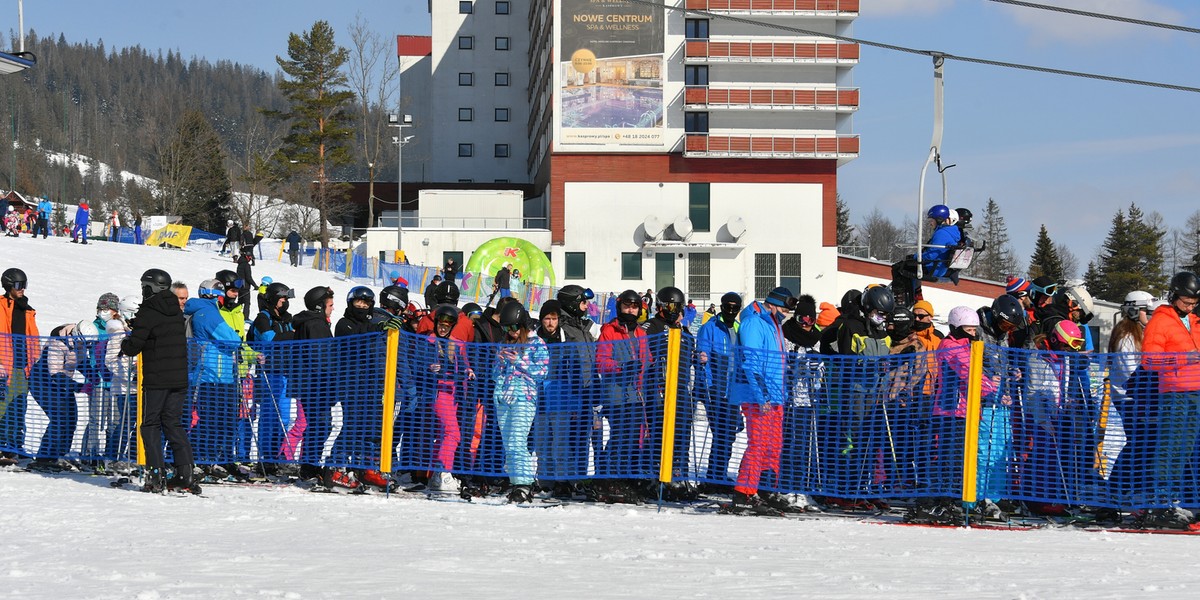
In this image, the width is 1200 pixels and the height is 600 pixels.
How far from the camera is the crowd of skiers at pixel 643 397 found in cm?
870

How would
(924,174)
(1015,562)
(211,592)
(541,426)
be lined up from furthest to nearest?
(924,174) < (541,426) < (1015,562) < (211,592)

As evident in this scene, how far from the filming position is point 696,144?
189ft

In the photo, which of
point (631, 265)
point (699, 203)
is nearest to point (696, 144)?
point (699, 203)

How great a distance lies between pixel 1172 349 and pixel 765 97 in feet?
162

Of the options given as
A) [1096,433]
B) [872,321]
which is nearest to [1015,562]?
[1096,433]

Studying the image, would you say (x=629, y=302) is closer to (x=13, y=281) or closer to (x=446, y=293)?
(x=446, y=293)

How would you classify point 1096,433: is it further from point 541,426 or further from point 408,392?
point 408,392

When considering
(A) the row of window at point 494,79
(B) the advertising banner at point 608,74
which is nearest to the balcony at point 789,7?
(B) the advertising banner at point 608,74

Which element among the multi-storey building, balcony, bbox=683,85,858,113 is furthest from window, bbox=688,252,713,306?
balcony, bbox=683,85,858,113

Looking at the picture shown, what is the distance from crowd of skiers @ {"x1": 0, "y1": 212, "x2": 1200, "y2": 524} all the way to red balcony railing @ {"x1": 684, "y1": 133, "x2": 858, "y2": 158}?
4700 centimetres

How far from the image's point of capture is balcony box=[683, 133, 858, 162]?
189ft

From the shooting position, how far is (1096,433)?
8633 millimetres

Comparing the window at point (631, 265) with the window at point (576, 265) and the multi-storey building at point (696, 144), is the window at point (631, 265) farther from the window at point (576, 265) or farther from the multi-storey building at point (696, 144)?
the window at point (576, 265)

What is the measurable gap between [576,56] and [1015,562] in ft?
174
